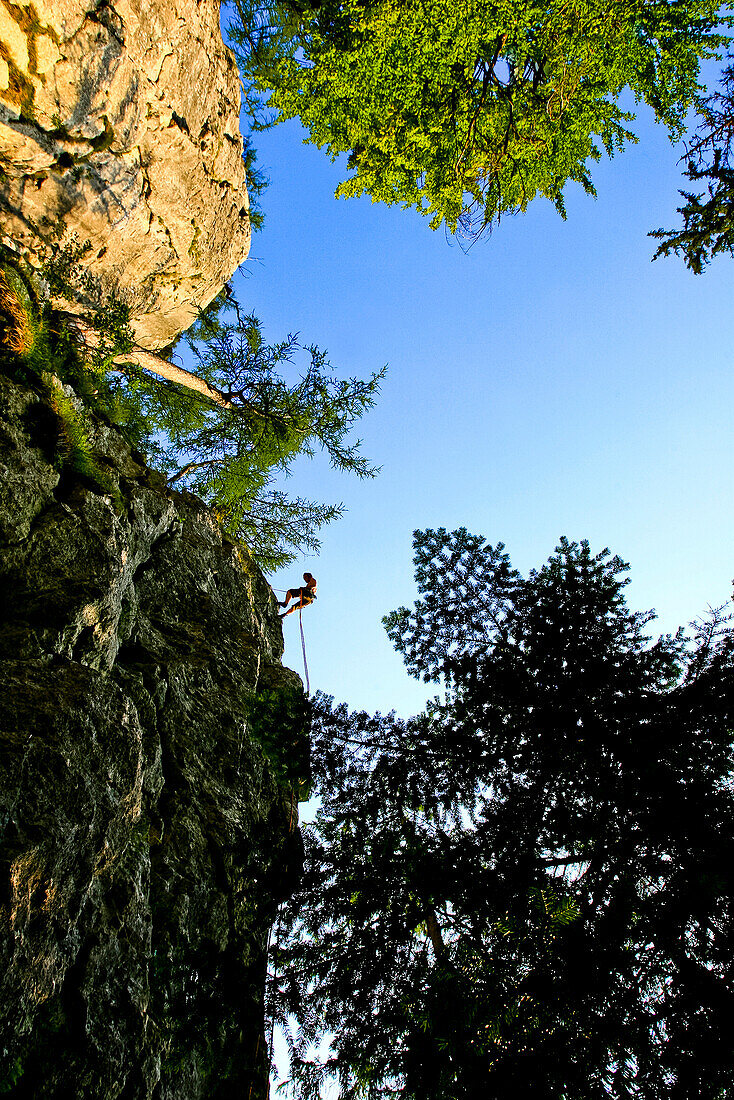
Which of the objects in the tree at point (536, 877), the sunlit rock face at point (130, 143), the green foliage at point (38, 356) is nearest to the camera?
the tree at point (536, 877)

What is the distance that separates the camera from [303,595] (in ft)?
42.8

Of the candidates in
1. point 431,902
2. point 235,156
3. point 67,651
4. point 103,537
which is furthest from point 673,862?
point 235,156

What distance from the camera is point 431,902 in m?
4.15

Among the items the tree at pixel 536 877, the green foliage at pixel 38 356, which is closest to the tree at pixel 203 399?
the green foliage at pixel 38 356

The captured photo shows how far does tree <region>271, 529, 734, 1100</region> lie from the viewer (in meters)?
3.29

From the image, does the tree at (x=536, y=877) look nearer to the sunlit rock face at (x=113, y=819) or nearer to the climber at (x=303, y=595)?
the sunlit rock face at (x=113, y=819)

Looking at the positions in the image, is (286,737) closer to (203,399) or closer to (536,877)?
(536,877)

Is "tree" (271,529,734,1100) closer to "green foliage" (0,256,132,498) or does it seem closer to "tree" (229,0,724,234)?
"green foliage" (0,256,132,498)

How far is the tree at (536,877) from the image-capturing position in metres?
3.29

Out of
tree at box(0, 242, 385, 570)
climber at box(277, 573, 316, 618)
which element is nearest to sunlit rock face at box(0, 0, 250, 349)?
tree at box(0, 242, 385, 570)

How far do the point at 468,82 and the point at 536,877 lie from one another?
10604mm

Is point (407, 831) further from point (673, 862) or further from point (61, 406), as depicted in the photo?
point (61, 406)

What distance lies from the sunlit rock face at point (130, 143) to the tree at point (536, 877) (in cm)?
747

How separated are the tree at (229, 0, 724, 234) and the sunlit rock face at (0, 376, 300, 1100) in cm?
643
